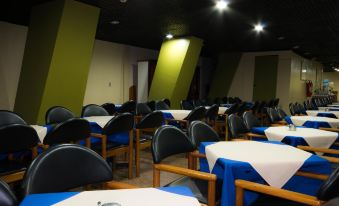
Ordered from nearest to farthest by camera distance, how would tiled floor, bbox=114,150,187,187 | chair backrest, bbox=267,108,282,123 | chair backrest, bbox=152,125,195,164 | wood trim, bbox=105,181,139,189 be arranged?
wood trim, bbox=105,181,139,189 < chair backrest, bbox=152,125,195,164 < tiled floor, bbox=114,150,187,187 < chair backrest, bbox=267,108,282,123

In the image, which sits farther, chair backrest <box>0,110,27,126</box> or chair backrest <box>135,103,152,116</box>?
chair backrest <box>135,103,152,116</box>

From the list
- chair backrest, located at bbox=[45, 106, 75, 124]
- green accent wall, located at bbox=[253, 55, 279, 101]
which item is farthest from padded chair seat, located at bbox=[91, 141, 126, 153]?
green accent wall, located at bbox=[253, 55, 279, 101]

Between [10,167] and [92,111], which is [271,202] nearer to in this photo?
[10,167]

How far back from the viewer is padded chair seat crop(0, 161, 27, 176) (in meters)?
2.34

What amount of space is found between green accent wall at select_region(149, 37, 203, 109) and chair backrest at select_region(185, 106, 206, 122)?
10.3ft

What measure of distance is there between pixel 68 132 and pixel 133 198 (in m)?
1.75

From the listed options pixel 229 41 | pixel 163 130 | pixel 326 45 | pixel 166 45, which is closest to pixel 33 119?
pixel 163 130

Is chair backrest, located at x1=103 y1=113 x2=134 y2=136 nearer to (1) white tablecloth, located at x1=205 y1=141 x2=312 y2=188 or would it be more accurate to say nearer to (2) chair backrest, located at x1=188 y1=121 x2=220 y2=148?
(2) chair backrest, located at x1=188 y1=121 x2=220 y2=148

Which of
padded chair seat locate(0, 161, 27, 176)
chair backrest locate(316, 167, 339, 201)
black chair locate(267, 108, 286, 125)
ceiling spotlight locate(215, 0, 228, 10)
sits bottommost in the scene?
padded chair seat locate(0, 161, 27, 176)

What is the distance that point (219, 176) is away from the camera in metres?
1.93

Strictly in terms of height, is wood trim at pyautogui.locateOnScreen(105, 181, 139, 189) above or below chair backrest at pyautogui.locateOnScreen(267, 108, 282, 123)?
below

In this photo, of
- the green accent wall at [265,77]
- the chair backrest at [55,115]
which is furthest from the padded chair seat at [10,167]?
the green accent wall at [265,77]

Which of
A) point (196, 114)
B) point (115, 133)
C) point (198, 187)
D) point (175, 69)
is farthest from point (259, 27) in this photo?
point (198, 187)

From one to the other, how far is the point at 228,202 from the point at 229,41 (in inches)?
306
